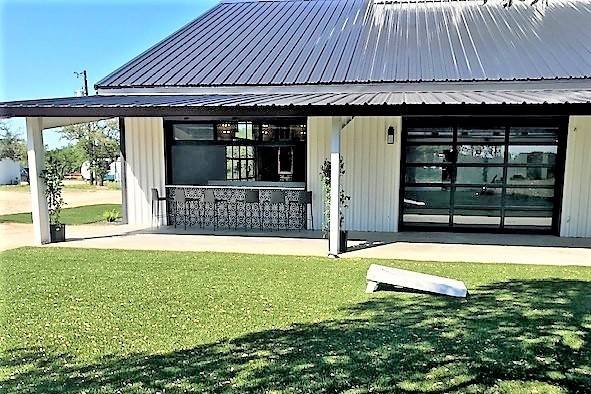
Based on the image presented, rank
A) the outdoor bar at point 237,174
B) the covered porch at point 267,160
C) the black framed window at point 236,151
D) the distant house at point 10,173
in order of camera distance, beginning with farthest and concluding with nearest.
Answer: the distant house at point 10,173 < the black framed window at point 236,151 < the outdoor bar at point 237,174 < the covered porch at point 267,160

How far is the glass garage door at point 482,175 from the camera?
9359mm

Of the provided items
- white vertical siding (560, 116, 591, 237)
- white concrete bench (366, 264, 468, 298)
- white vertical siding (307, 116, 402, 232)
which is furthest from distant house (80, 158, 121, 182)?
white concrete bench (366, 264, 468, 298)

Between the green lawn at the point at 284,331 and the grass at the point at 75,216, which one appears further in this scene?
the grass at the point at 75,216

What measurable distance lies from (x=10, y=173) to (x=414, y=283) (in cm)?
3018

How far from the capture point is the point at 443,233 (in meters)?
9.52

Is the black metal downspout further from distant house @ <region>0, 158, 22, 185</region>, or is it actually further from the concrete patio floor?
distant house @ <region>0, 158, 22, 185</region>

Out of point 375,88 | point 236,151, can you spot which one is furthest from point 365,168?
point 236,151

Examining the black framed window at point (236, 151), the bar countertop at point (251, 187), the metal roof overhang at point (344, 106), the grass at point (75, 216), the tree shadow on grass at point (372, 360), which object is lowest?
the tree shadow on grass at point (372, 360)

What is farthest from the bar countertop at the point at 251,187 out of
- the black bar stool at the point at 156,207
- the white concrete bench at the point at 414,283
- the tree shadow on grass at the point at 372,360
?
the tree shadow on grass at the point at 372,360

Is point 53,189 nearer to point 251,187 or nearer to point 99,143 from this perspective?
point 251,187

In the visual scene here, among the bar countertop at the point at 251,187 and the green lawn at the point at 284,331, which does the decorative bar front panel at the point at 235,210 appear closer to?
the bar countertop at the point at 251,187

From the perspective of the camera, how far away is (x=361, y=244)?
8383 mm

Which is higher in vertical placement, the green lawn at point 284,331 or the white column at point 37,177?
the white column at point 37,177

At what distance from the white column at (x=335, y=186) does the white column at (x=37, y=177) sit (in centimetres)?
539
